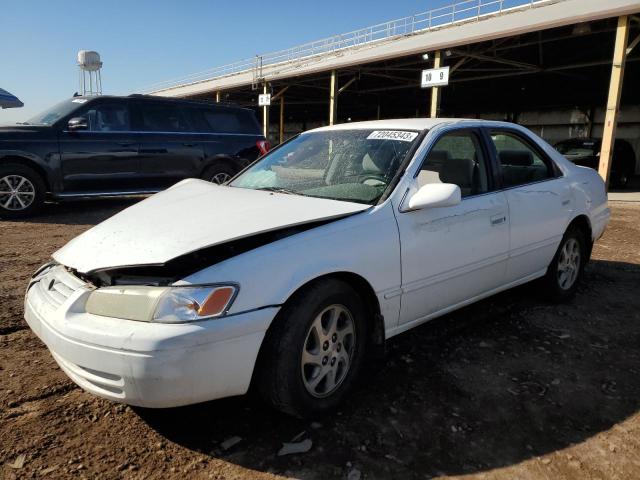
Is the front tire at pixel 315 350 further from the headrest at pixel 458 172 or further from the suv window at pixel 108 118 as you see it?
the suv window at pixel 108 118

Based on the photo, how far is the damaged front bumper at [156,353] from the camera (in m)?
1.92

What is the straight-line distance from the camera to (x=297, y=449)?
2.20 metres

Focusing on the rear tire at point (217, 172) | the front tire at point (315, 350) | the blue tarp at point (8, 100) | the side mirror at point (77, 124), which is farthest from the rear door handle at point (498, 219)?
the blue tarp at point (8, 100)

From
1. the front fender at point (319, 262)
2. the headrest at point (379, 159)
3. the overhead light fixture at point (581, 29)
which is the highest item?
the overhead light fixture at point (581, 29)

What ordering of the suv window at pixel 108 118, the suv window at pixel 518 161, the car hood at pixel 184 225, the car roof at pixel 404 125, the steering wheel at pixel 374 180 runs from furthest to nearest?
1. the suv window at pixel 108 118
2. the suv window at pixel 518 161
3. the car roof at pixel 404 125
4. the steering wheel at pixel 374 180
5. the car hood at pixel 184 225

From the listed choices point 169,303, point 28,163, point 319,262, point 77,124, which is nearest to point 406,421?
point 319,262

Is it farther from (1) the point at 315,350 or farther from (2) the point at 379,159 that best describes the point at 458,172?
(1) the point at 315,350

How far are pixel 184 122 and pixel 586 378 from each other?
728 centimetres

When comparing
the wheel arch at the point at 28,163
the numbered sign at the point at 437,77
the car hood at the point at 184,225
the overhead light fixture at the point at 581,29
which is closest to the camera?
the car hood at the point at 184,225

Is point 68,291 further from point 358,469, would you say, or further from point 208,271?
point 358,469

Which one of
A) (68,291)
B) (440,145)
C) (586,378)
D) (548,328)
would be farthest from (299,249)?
(548,328)

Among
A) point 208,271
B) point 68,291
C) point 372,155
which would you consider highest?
point 372,155

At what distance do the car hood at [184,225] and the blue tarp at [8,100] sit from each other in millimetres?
13430

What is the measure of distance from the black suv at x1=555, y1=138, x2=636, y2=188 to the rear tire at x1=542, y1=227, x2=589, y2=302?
10.1m
